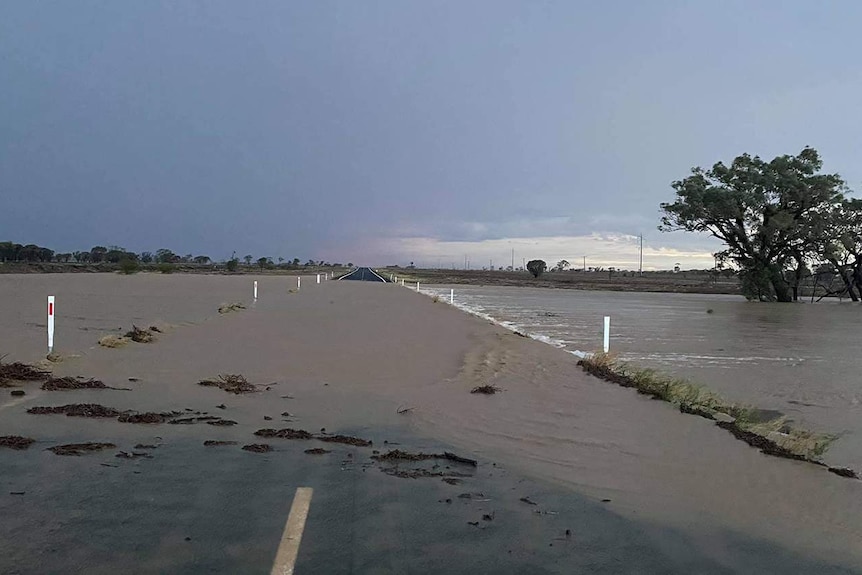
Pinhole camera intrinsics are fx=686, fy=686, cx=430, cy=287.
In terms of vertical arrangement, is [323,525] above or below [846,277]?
below

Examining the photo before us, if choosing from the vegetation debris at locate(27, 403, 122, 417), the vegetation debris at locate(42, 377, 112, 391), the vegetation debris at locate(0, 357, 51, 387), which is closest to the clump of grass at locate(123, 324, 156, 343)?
the vegetation debris at locate(0, 357, 51, 387)

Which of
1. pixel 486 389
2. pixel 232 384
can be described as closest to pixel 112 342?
pixel 232 384

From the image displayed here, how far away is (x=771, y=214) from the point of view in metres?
50.9

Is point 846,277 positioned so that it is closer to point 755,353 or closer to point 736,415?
point 755,353

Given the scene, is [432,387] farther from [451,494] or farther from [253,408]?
[451,494]

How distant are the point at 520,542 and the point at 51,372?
9480 millimetres

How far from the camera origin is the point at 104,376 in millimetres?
11578

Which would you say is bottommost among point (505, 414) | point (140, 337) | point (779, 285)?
point (505, 414)

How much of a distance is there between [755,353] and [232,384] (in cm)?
1544

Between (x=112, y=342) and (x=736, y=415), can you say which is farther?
(x=112, y=342)

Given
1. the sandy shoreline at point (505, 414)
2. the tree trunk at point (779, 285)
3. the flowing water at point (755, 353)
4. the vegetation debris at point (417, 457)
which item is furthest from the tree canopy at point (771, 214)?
the vegetation debris at point (417, 457)

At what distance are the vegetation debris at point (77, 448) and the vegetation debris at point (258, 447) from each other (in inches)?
52.6

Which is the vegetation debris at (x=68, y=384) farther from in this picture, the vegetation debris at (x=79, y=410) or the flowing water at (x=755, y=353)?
the flowing water at (x=755, y=353)

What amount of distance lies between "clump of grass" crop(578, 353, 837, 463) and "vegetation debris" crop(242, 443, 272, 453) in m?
5.61
